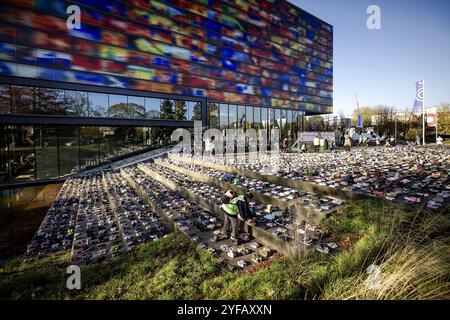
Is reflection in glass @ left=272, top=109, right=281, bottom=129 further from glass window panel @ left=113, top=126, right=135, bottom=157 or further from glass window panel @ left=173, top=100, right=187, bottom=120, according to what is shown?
glass window panel @ left=113, top=126, right=135, bottom=157

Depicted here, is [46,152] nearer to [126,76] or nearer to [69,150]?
[69,150]

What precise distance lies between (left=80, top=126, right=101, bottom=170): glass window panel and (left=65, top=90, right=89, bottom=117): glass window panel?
136 centimetres

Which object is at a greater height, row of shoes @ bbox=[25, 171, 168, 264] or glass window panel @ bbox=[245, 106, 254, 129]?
glass window panel @ bbox=[245, 106, 254, 129]

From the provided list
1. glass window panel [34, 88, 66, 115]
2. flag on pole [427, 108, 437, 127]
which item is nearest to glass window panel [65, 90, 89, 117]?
glass window panel [34, 88, 66, 115]

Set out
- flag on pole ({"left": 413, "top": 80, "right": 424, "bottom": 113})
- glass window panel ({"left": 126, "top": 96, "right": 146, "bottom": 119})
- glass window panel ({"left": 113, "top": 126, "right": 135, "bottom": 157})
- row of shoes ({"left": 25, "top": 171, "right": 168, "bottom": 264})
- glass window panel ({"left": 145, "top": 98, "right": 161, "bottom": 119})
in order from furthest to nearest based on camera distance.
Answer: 1. flag on pole ({"left": 413, "top": 80, "right": 424, "bottom": 113})
2. glass window panel ({"left": 145, "top": 98, "right": 161, "bottom": 119})
3. glass window panel ({"left": 126, "top": 96, "right": 146, "bottom": 119})
4. glass window panel ({"left": 113, "top": 126, "right": 135, "bottom": 157})
5. row of shoes ({"left": 25, "top": 171, "right": 168, "bottom": 264})

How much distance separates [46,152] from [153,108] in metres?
10.5

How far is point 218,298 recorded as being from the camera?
3062 millimetres

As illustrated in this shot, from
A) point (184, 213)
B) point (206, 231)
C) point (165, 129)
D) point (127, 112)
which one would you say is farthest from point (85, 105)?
point (206, 231)

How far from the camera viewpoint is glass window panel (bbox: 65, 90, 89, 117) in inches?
728

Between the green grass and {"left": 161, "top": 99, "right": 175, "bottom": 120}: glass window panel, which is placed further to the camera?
{"left": 161, "top": 99, "right": 175, "bottom": 120}: glass window panel

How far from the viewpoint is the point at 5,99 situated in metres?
15.6

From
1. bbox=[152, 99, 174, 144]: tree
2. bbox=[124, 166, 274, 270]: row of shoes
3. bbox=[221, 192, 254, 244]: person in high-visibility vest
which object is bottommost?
bbox=[124, 166, 274, 270]: row of shoes
